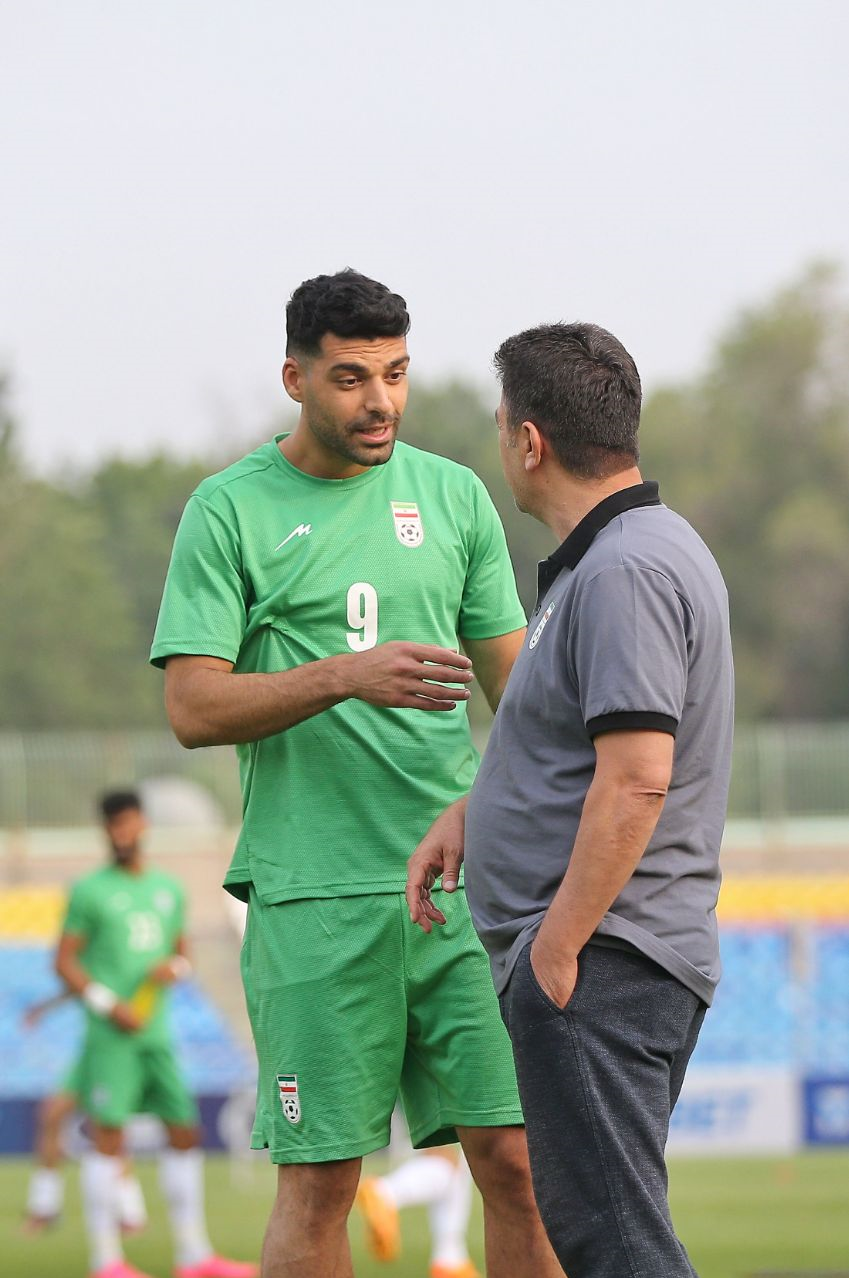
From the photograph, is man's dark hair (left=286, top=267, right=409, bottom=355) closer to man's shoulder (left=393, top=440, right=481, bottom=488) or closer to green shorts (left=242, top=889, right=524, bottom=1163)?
man's shoulder (left=393, top=440, right=481, bottom=488)

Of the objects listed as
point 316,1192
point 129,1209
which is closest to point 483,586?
point 316,1192

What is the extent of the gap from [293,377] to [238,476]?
0.24 m

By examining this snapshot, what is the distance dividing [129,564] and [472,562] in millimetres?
41409

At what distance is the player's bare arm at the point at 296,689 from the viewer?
3365 millimetres

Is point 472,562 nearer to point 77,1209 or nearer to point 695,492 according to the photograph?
point 77,1209

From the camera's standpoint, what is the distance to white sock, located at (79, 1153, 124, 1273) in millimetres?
8273

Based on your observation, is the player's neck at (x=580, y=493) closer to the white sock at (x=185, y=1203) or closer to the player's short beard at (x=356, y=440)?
the player's short beard at (x=356, y=440)

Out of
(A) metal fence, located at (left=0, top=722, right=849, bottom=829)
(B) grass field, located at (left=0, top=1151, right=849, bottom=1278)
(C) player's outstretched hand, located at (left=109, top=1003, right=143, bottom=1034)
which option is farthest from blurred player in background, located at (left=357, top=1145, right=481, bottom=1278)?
(A) metal fence, located at (left=0, top=722, right=849, bottom=829)

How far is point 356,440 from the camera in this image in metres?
3.70

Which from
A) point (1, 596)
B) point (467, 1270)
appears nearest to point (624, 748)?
→ point (467, 1270)

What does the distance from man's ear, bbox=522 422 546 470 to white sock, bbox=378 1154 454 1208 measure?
4.90 m

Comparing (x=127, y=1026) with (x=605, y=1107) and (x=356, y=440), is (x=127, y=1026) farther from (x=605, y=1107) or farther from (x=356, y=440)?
(x=605, y=1107)

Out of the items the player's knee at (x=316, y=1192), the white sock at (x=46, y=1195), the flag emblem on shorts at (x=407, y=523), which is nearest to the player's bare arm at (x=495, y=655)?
the flag emblem on shorts at (x=407, y=523)

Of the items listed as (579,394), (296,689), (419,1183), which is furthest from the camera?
(419,1183)
